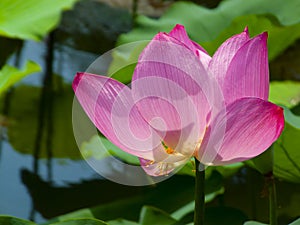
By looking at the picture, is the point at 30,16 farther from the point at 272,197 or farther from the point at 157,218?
the point at 272,197

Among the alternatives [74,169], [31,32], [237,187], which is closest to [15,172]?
[74,169]

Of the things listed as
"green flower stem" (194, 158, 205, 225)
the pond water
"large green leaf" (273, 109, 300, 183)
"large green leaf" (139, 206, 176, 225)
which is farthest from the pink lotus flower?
the pond water

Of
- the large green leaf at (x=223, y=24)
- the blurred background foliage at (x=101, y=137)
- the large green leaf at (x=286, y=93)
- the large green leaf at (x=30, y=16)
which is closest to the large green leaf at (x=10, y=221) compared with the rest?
the blurred background foliage at (x=101, y=137)

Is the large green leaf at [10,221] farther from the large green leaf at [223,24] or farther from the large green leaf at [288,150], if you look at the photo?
the large green leaf at [223,24]

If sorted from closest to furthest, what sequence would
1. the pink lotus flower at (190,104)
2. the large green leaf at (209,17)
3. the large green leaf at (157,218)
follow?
the pink lotus flower at (190,104), the large green leaf at (157,218), the large green leaf at (209,17)

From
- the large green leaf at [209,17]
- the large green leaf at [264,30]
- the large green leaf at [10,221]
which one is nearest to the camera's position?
the large green leaf at [10,221]

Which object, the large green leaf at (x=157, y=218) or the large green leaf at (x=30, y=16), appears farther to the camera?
the large green leaf at (x=30, y=16)

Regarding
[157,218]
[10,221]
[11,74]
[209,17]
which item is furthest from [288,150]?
[209,17]
